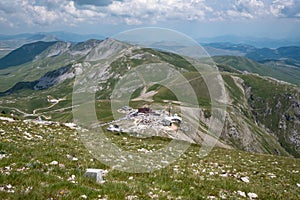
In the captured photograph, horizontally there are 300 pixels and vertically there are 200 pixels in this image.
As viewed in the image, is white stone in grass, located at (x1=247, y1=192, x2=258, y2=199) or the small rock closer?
the small rock

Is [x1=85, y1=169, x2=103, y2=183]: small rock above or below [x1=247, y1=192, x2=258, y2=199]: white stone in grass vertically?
above

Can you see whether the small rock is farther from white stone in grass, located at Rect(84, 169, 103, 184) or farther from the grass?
the grass

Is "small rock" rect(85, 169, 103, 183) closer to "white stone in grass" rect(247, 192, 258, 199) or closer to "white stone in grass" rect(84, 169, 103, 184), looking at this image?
"white stone in grass" rect(84, 169, 103, 184)

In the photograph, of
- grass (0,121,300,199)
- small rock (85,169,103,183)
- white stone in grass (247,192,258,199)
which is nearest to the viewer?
grass (0,121,300,199)

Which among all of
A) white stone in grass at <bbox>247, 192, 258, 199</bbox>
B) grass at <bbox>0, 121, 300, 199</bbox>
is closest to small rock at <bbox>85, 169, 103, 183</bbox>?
grass at <bbox>0, 121, 300, 199</bbox>

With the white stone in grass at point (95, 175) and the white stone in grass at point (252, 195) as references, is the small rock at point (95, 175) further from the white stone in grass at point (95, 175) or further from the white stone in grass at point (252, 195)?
the white stone in grass at point (252, 195)

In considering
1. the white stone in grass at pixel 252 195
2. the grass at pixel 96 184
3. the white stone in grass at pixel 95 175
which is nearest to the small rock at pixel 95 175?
the white stone in grass at pixel 95 175

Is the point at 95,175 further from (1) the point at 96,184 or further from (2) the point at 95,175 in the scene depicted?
(1) the point at 96,184

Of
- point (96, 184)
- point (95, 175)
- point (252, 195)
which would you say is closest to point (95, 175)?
point (95, 175)

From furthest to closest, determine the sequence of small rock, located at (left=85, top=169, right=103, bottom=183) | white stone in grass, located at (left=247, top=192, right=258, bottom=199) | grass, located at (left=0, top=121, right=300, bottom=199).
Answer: white stone in grass, located at (left=247, top=192, right=258, bottom=199), small rock, located at (left=85, top=169, right=103, bottom=183), grass, located at (left=0, top=121, right=300, bottom=199)

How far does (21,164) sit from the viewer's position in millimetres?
12086

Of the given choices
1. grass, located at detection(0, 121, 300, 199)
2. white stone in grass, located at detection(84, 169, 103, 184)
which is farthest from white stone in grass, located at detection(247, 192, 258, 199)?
white stone in grass, located at detection(84, 169, 103, 184)

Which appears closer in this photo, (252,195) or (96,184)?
(96,184)

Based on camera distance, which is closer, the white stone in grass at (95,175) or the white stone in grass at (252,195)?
the white stone in grass at (95,175)
